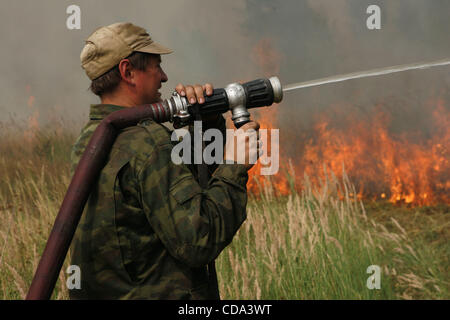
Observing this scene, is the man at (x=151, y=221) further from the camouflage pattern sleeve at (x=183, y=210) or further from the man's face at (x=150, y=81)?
the man's face at (x=150, y=81)

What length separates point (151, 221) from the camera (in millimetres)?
1962

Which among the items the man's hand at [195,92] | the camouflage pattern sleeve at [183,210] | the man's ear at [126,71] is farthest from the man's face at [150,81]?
the camouflage pattern sleeve at [183,210]

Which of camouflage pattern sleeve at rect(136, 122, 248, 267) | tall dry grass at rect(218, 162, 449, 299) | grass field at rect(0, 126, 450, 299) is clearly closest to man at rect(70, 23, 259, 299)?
camouflage pattern sleeve at rect(136, 122, 248, 267)

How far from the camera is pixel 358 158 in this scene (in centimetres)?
857

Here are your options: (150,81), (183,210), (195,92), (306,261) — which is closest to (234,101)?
(195,92)

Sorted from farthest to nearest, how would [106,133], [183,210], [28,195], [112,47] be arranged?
1. [28,195]
2. [112,47]
3. [106,133]
4. [183,210]

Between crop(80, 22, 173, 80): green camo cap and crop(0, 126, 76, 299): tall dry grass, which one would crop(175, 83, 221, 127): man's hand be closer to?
crop(80, 22, 173, 80): green camo cap

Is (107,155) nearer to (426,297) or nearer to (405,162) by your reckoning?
(426,297)

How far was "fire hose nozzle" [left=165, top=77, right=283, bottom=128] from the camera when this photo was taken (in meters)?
2.23

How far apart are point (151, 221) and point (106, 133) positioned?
1.45 ft

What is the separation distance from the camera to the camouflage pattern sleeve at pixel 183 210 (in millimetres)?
1931

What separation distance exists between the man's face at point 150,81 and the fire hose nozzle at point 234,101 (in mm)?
106

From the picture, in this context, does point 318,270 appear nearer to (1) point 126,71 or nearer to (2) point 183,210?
(2) point 183,210
